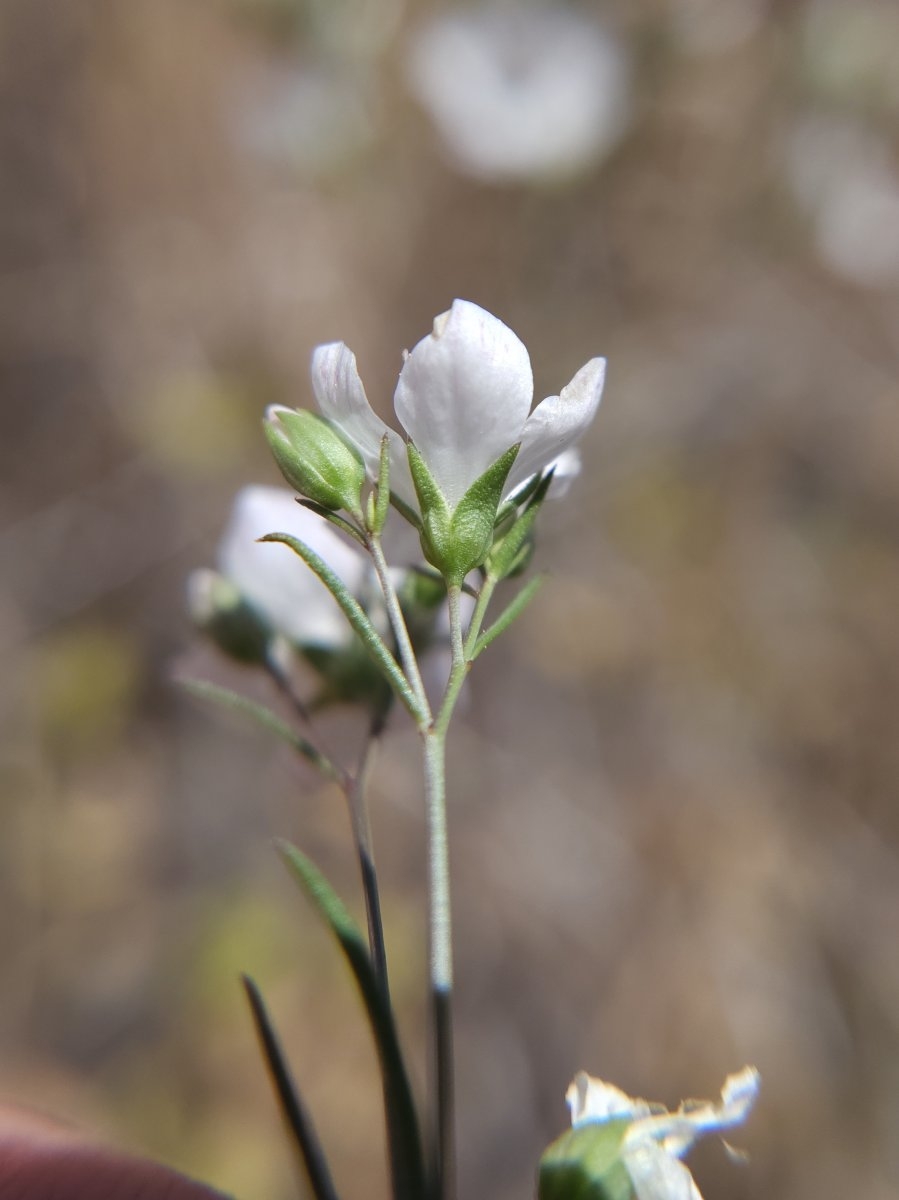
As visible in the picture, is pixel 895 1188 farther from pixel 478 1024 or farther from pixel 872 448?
pixel 872 448

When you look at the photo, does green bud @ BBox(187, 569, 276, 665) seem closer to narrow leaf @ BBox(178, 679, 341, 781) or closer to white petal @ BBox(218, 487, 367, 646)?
white petal @ BBox(218, 487, 367, 646)

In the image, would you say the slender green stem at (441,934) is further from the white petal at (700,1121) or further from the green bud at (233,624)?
the green bud at (233,624)

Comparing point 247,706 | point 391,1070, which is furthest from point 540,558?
point 391,1070

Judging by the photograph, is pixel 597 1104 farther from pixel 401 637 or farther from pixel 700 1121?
pixel 401 637

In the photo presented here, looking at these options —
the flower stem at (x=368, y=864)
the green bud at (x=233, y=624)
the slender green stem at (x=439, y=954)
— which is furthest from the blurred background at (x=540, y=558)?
the slender green stem at (x=439, y=954)

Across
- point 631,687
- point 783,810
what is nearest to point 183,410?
point 631,687
